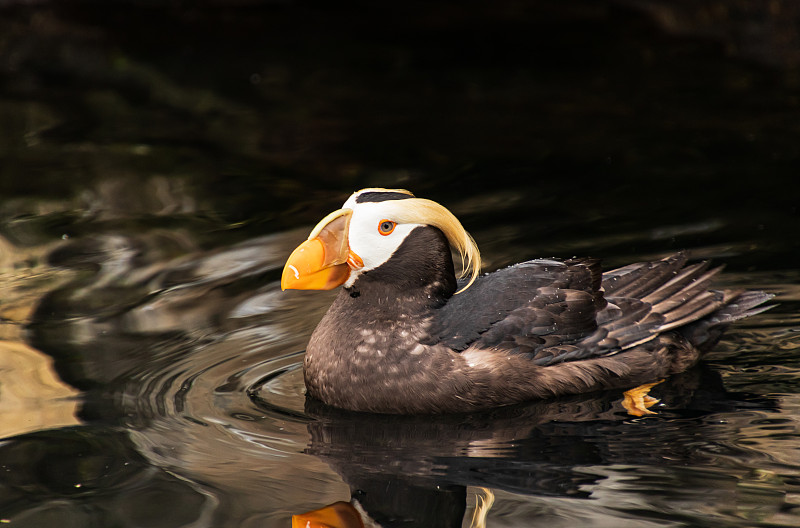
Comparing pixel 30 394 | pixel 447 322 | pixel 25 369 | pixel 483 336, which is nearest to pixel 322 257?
pixel 447 322

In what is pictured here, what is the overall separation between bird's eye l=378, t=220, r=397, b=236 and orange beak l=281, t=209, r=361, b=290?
5.3 inches

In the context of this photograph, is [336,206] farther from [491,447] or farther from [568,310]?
[491,447]

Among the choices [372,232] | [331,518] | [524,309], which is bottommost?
[331,518]

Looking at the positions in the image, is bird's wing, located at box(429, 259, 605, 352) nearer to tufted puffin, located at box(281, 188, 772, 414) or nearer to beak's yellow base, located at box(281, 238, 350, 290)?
tufted puffin, located at box(281, 188, 772, 414)

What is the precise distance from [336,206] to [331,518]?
3.51 meters

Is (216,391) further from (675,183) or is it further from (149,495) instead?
(675,183)

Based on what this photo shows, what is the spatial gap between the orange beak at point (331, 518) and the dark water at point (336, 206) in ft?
0.20

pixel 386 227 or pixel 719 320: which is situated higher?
pixel 386 227

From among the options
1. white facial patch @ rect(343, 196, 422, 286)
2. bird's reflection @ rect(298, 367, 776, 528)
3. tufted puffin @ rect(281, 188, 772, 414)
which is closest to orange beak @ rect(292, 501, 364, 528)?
bird's reflection @ rect(298, 367, 776, 528)

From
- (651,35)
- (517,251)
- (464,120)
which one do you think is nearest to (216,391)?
(517,251)

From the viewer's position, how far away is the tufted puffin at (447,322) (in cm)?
459

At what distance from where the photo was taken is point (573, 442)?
4.42 metres

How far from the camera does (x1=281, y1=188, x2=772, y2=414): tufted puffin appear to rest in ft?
15.1

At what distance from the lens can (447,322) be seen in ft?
15.4
